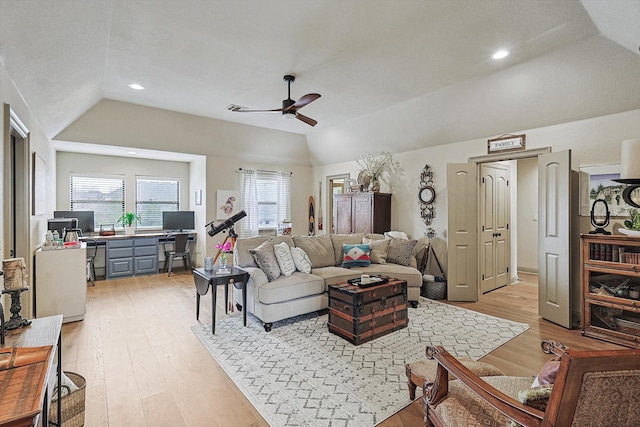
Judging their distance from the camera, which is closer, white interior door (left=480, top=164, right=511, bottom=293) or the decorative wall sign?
the decorative wall sign

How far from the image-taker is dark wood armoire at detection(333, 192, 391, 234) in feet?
19.2

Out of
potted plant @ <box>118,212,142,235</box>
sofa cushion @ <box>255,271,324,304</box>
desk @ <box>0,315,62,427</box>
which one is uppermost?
potted plant @ <box>118,212,142,235</box>

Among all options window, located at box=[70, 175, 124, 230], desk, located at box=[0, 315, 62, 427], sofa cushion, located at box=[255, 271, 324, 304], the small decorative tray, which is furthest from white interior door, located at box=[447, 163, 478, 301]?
window, located at box=[70, 175, 124, 230]

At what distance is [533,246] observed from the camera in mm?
6660

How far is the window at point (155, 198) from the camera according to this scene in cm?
700

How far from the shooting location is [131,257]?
6316 millimetres

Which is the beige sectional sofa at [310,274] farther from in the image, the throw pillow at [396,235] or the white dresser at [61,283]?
the white dresser at [61,283]

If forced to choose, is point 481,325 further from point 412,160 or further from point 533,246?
point 533,246

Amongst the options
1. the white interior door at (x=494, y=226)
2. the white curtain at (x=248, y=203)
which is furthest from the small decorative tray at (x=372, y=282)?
the white curtain at (x=248, y=203)

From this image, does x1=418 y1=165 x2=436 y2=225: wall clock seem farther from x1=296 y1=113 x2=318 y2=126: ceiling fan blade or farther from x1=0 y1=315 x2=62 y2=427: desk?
x1=0 y1=315 x2=62 y2=427: desk

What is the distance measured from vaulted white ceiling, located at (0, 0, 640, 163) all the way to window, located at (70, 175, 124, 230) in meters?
2.06

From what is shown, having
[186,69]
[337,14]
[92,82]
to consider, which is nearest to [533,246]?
[337,14]

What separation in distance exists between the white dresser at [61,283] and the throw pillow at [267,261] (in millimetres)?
2225

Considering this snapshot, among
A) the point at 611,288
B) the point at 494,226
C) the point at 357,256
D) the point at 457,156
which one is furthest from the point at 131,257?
the point at 611,288
